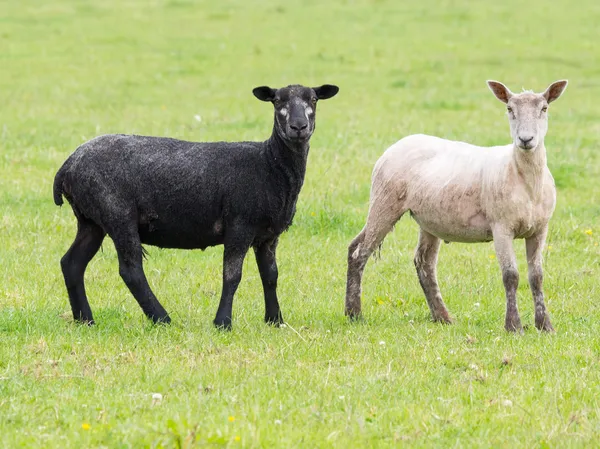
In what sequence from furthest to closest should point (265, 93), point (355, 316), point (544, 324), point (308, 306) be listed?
point (308, 306)
point (355, 316)
point (265, 93)
point (544, 324)

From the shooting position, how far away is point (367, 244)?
371 inches

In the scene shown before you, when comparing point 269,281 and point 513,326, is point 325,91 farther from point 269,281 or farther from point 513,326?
point 513,326

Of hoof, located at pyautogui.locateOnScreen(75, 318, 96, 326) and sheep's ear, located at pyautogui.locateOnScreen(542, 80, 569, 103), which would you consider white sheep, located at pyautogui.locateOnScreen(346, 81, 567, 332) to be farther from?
hoof, located at pyautogui.locateOnScreen(75, 318, 96, 326)

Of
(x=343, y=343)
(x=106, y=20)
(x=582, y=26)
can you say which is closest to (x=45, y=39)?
(x=106, y=20)

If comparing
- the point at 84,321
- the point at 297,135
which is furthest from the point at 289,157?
the point at 84,321

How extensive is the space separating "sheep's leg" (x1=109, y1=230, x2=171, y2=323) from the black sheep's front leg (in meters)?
0.46

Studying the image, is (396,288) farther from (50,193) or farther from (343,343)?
(50,193)

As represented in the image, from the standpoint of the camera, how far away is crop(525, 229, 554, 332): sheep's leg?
334 inches

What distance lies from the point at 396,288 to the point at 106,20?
82.3 ft

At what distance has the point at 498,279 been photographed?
→ 1048 cm

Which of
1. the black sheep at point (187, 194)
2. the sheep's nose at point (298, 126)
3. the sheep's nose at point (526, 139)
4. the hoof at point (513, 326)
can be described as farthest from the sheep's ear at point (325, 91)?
the hoof at point (513, 326)

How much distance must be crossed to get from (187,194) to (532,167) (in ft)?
9.29

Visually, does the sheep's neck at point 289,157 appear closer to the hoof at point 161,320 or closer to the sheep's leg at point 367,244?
the sheep's leg at point 367,244

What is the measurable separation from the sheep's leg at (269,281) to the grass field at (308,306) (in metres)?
0.16
